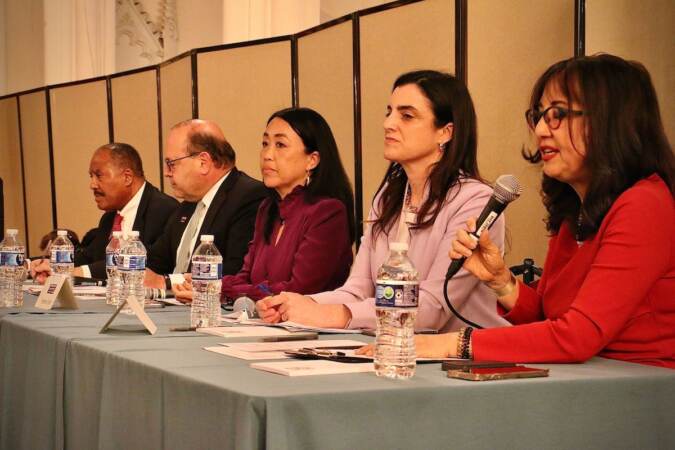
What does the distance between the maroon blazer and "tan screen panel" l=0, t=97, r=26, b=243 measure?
5482mm

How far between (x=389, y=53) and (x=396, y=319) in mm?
3102

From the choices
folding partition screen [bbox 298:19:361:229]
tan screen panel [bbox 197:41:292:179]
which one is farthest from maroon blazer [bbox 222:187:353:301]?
tan screen panel [bbox 197:41:292:179]

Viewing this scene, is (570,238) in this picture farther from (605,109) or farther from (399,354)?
(399,354)

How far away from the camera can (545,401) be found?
1706mm

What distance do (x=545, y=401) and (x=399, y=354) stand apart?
0.87 feet

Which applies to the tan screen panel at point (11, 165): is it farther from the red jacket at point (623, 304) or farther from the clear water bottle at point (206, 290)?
the red jacket at point (623, 304)

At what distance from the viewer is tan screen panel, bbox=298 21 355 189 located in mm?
5059

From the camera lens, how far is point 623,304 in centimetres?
188

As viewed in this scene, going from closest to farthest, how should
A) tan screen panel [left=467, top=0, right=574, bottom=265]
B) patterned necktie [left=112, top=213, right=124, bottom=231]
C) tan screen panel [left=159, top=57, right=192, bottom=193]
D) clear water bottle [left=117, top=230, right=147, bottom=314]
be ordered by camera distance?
clear water bottle [left=117, top=230, right=147, bottom=314]
tan screen panel [left=467, top=0, right=574, bottom=265]
patterned necktie [left=112, top=213, right=124, bottom=231]
tan screen panel [left=159, top=57, right=192, bottom=193]

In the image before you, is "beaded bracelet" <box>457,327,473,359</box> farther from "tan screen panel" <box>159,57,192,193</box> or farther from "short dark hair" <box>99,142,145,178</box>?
"tan screen panel" <box>159,57,192,193</box>

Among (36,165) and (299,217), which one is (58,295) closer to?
(299,217)

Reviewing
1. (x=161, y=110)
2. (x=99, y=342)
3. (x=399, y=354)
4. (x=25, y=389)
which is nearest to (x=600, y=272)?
(x=399, y=354)

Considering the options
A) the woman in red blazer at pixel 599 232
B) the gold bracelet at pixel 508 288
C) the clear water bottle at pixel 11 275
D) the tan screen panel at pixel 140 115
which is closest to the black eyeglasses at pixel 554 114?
the woman in red blazer at pixel 599 232

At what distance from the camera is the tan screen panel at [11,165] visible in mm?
8602
